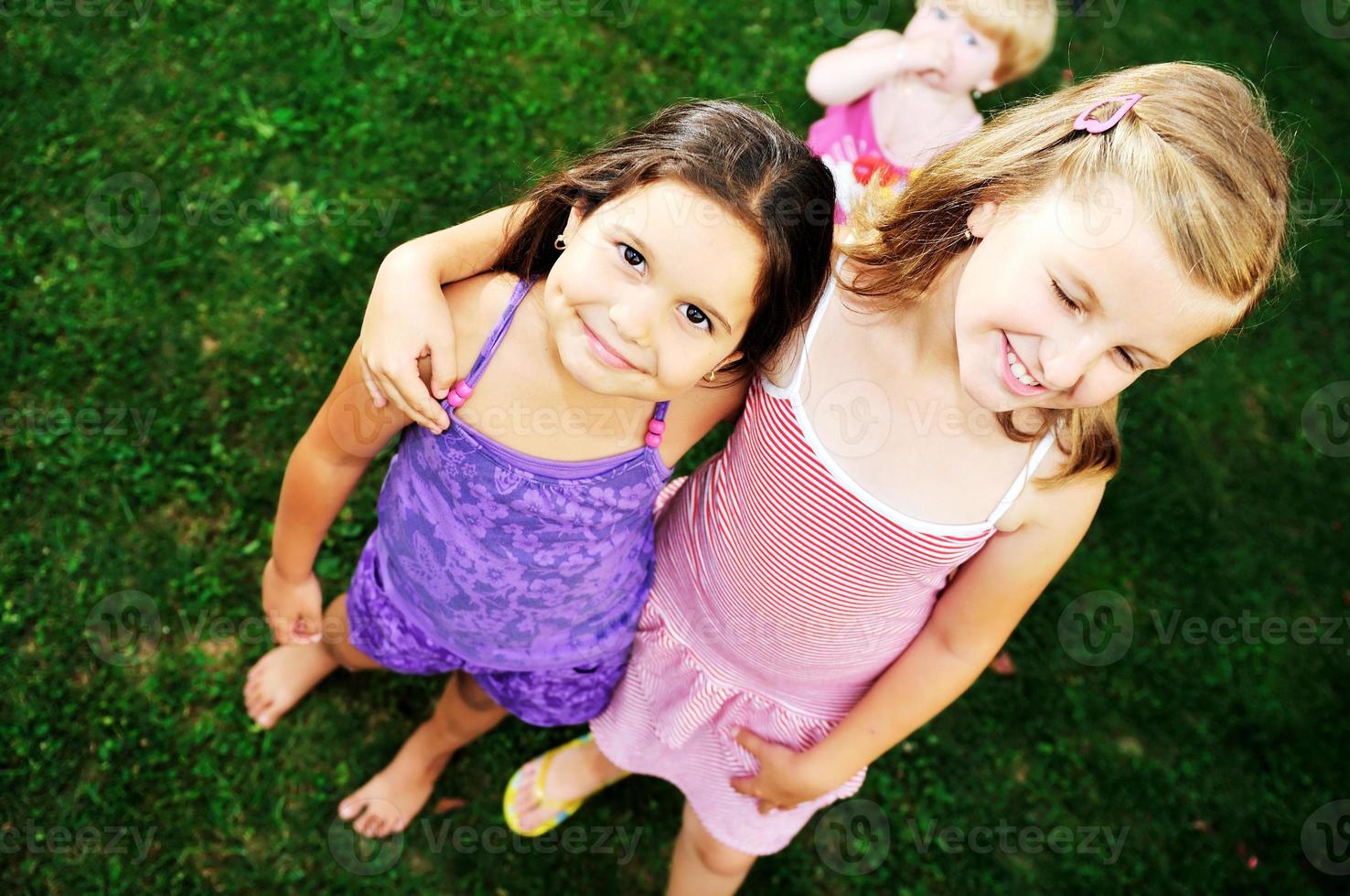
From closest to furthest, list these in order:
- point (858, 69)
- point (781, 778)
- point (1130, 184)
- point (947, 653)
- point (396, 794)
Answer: point (1130, 184)
point (947, 653)
point (781, 778)
point (396, 794)
point (858, 69)

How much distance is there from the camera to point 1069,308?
4.94ft

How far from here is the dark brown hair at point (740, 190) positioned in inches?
61.7

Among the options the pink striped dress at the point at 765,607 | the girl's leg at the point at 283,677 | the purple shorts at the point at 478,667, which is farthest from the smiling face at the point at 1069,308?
the girl's leg at the point at 283,677

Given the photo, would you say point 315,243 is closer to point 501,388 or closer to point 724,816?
point 501,388

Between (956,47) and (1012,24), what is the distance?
0.59 feet

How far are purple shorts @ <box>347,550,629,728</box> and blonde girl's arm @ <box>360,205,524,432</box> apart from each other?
67 cm

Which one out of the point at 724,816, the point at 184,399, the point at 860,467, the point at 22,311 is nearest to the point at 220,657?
the point at 184,399

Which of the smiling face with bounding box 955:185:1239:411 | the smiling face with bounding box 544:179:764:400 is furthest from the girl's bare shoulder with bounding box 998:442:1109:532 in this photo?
the smiling face with bounding box 544:179:764:400

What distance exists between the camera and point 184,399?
11.0 feet

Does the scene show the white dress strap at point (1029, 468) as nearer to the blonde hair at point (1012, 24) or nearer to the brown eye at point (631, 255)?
the brown eye at point (631, 255)

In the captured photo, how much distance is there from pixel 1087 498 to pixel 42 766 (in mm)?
2949

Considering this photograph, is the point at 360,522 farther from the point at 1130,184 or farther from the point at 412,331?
the point at 1130,184

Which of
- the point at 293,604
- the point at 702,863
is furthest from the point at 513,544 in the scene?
the point at 702,863

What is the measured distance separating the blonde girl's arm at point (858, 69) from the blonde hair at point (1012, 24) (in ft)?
0.67
